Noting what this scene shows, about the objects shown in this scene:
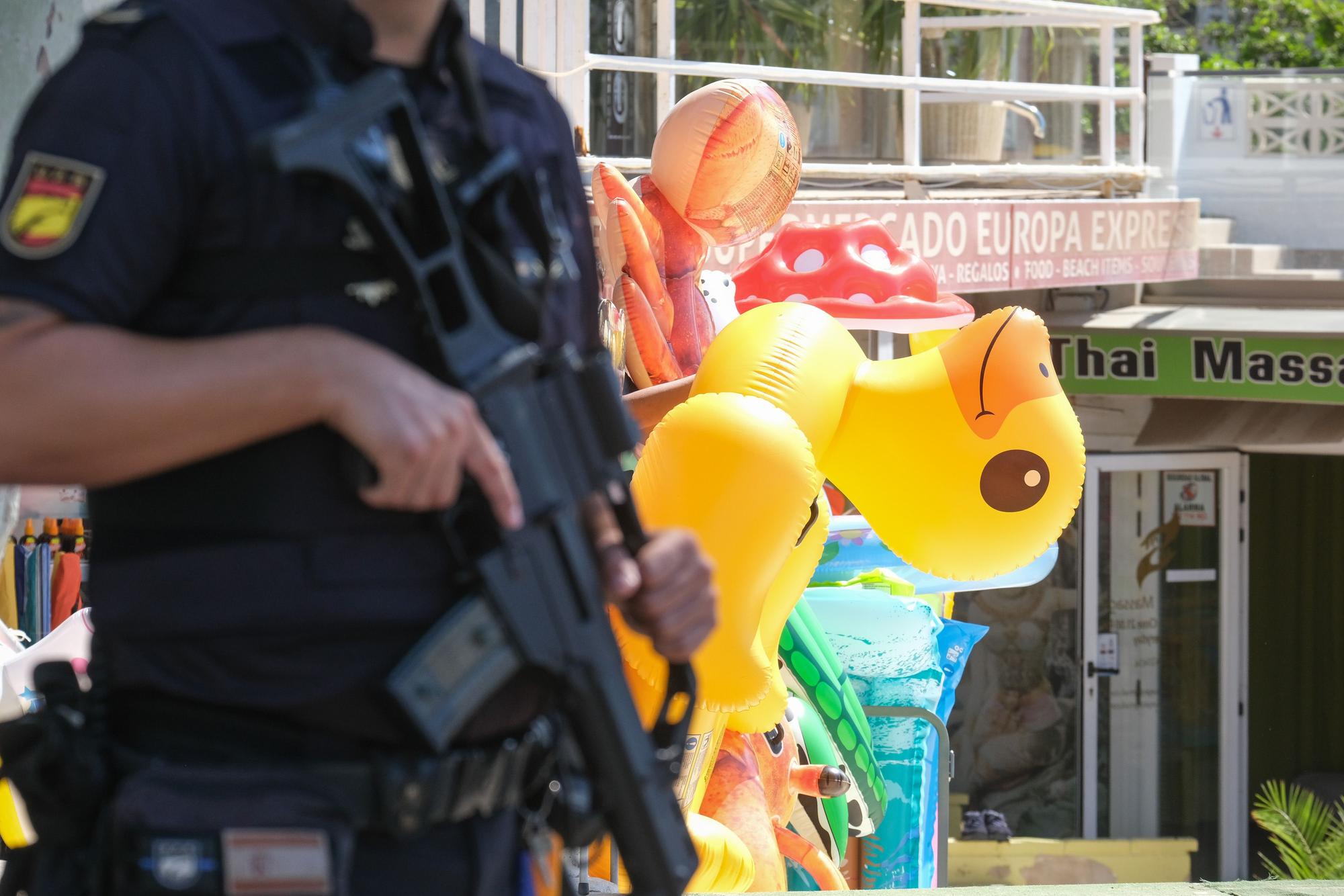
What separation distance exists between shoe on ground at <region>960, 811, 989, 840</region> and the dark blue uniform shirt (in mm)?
8232

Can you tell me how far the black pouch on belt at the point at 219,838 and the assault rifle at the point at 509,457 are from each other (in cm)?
9

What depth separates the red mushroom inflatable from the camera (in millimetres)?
4098

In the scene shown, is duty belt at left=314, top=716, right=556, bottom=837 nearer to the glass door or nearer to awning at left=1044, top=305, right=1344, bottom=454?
awning at left=1044, top=305, right=1344, bottom=454

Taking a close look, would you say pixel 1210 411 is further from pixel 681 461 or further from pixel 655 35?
Answer: pixel 681 461

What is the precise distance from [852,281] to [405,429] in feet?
11.0

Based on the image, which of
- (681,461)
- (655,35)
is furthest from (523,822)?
(655,35)

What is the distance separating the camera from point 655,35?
6309 millimetres

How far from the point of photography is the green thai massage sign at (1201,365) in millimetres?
8445

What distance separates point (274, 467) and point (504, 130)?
0.96ft

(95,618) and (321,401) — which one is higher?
(321,401)

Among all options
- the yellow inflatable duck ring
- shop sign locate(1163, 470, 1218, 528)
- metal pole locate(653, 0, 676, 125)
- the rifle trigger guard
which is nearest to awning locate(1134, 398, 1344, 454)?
shop sign locate(1163, 470, 1218, 528)

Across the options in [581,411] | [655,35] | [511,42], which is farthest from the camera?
[655,35]

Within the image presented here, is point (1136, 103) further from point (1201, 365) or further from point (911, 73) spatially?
point (911, 73)

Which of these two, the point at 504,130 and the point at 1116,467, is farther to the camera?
the point at 1116,467
